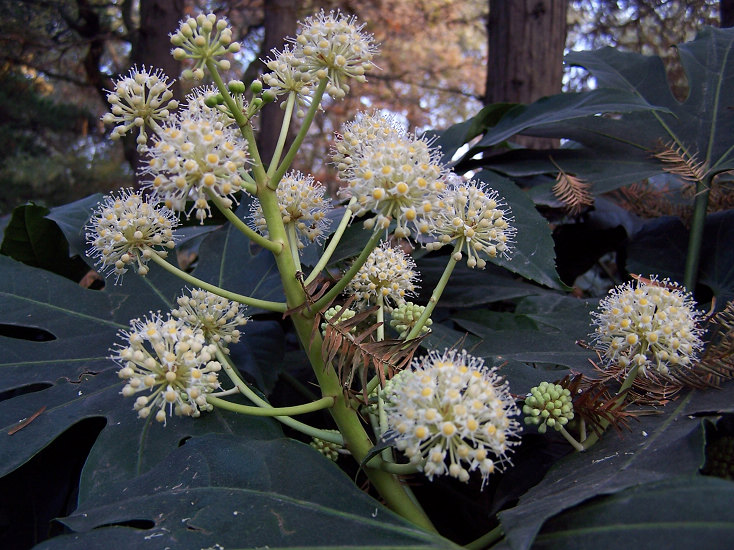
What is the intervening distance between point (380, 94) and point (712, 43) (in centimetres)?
753

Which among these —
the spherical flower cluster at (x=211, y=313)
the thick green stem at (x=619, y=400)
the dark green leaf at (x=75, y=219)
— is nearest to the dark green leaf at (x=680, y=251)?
the thick green stem at (x=619, y=400)

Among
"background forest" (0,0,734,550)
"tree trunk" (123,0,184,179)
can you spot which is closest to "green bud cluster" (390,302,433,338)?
"background forest" (0,0,734,550)

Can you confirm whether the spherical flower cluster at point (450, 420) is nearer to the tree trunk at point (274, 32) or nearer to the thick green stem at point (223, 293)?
the thick green stem at point (223, 293)

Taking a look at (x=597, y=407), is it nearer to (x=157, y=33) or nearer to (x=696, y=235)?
(x=696, y=235)

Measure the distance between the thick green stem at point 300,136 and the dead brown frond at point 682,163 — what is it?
100cm

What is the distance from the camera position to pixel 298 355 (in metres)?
1.58

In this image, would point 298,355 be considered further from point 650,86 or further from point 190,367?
point 650,86

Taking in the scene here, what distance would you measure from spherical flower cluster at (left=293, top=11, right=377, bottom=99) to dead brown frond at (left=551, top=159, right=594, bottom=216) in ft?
2.49

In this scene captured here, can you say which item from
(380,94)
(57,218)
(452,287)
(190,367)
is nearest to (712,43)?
(452,287)

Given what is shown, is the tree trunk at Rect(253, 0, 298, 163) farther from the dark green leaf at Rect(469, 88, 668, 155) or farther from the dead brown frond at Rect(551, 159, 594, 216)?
the dead brown frond at Rect(551, 159, 594, 216)

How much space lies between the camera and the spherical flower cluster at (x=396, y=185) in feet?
2.78

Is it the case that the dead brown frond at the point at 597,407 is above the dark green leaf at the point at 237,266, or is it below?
below

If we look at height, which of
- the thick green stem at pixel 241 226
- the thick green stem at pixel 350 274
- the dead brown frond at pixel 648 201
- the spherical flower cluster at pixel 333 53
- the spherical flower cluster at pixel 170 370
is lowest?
the spherical flower cluster at pixel 170 370

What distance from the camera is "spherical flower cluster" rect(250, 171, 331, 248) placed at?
3.50ft
